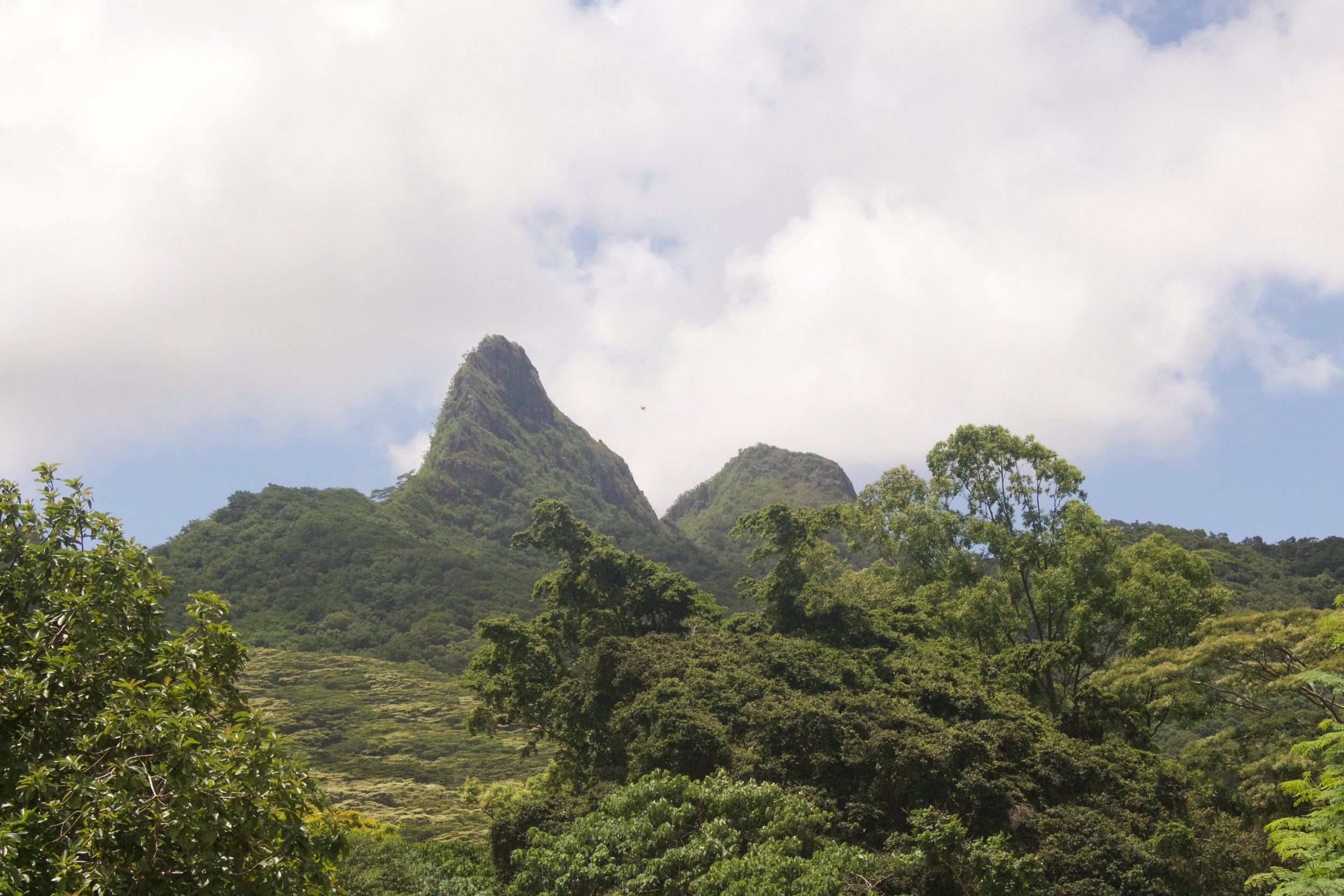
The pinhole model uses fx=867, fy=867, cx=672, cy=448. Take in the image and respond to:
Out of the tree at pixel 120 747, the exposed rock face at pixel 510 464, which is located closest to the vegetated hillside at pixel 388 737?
the tree at pixel 120 747

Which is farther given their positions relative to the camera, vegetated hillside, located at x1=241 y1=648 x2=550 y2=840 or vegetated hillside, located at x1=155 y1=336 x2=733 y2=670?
vegetated hillside, located at x1=155 y1=336 x2=733 y2=670

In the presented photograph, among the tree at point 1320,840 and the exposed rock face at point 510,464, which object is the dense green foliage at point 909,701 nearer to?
the tree at point 1320,840

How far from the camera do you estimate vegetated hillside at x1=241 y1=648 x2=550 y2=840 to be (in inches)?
1638

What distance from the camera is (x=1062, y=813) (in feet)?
54.5

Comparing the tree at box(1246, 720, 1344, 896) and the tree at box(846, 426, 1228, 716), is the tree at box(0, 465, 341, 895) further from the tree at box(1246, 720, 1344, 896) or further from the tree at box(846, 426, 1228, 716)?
the tree at box(846, 426, 1228, 716)

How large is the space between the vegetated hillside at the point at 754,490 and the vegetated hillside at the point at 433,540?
9333mm

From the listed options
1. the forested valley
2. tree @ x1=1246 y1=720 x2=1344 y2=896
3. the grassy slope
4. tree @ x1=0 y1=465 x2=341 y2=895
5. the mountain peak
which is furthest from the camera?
the grassy slope

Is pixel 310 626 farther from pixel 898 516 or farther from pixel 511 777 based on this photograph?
pixel 898 516

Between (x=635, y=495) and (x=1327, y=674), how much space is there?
131171mm

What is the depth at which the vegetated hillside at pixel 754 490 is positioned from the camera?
452ft

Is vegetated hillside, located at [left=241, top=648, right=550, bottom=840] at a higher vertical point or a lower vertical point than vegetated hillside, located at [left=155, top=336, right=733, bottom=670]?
lower

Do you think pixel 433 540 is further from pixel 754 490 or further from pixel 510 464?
pixel 754 490

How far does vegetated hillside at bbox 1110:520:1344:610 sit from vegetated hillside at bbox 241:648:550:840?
3530 cm

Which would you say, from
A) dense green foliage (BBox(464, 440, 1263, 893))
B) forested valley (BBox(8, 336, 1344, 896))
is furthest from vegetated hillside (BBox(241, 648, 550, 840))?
dense green foliage (BBox(464, 440, 1263, 893))
